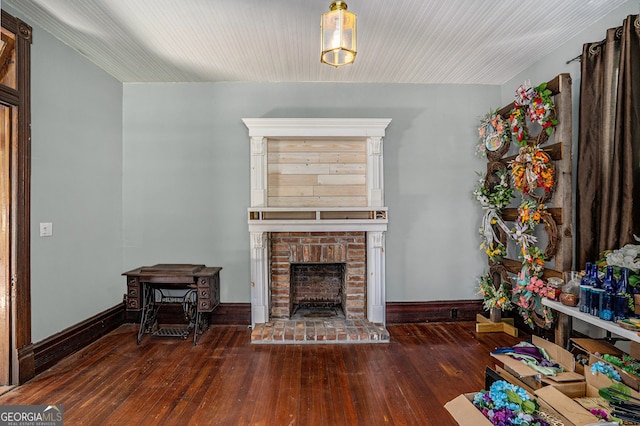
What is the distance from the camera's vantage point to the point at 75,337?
3.02 meters

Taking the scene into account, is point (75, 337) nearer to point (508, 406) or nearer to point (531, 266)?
point (508, 406)

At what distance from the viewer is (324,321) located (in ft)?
12.0

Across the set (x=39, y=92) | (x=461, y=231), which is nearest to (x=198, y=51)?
(x=39, y=92)

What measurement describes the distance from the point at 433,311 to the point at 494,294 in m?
0.72

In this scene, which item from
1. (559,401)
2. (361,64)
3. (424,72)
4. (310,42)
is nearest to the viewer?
(559,401)

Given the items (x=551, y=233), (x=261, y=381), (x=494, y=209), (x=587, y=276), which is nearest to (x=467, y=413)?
(x=587, y=276)

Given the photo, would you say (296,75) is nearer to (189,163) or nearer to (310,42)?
(310,42)

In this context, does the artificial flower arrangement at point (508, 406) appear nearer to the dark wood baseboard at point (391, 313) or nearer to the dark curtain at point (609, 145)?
the dark curtain at point (609, 145)

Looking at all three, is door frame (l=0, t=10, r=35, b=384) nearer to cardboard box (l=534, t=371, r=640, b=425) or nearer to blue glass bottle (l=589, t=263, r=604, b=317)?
cardboard box (l=534, t=371, r=640, b=425)

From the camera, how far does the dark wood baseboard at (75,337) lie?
268 cm

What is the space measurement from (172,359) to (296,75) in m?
3.15

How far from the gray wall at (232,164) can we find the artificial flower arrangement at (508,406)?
2128 mm

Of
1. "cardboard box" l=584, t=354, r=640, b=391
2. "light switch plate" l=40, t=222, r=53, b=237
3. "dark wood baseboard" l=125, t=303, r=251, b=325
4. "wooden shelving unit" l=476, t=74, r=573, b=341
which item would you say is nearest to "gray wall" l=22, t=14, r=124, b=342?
"light switch plate" l=40, t=222, r=53, b=237

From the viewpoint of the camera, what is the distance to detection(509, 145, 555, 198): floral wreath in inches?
109
